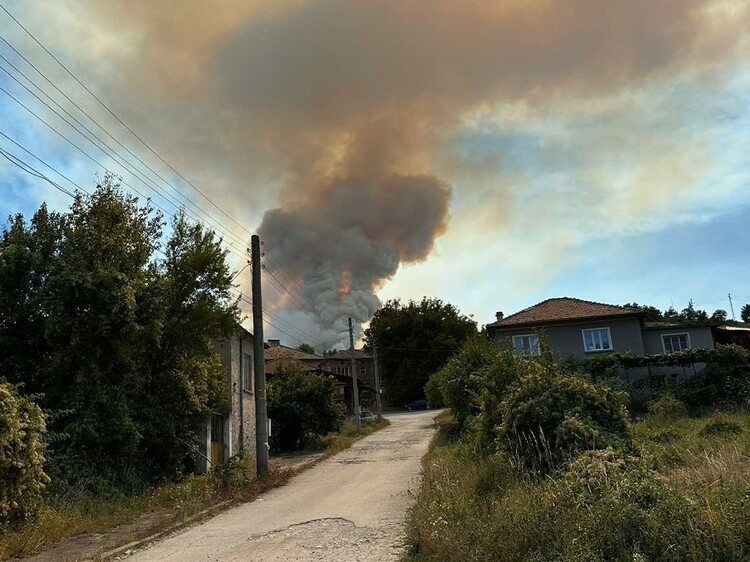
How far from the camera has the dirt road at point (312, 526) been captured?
8.06 metres

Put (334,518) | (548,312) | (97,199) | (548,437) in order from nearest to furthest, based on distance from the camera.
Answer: (548,437)
(334,518)
(97,199)
(548,312)

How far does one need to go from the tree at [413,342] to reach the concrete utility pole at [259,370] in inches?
2257

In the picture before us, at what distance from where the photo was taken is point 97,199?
1488 cm

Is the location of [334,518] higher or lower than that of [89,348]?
lower

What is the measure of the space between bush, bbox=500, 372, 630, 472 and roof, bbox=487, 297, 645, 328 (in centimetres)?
2676

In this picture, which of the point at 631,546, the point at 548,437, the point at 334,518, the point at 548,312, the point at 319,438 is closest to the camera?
the point at 631,546

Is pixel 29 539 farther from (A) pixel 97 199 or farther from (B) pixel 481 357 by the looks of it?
(B) pixel 481 357

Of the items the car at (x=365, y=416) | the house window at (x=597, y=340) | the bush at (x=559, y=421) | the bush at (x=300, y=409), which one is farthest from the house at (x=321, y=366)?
the bush at (x=559, y=421)

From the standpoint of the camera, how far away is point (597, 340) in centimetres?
3594

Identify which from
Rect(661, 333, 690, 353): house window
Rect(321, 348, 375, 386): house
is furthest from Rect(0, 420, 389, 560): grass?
Rect(321, 348, 375, 386): house

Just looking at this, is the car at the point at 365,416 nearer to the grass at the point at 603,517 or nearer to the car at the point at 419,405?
the car at the point at 419,405

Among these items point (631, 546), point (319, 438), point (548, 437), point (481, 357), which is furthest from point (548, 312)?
point (631, 546)

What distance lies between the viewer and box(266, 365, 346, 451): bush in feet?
85.4

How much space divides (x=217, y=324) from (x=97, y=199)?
4.63 metres
